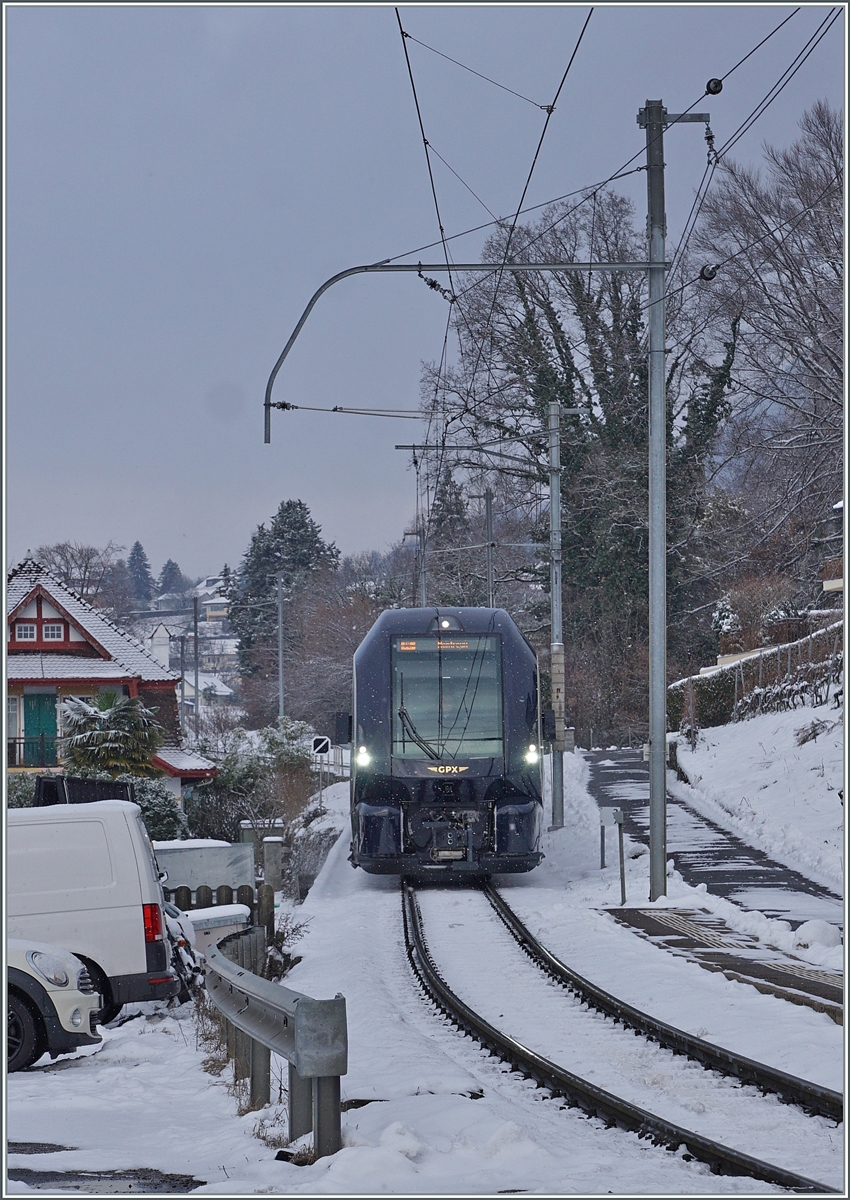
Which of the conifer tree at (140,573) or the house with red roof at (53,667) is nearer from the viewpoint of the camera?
the house with red roof at (53,667)

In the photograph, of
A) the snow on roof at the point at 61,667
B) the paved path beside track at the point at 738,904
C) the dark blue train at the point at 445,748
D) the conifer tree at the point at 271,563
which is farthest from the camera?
the conifer tree at the point at 271,563

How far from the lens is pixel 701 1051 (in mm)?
7887

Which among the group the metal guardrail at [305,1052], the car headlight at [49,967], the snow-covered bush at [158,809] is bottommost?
the snow-covered bush at [158,809]

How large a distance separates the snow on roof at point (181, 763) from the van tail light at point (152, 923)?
21283mm

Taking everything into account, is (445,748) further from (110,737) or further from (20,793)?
(20,793)

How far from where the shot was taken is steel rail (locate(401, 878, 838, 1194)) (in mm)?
5344

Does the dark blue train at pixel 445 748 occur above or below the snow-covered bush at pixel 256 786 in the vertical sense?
above

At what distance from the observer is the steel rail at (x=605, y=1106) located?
534 centimetres

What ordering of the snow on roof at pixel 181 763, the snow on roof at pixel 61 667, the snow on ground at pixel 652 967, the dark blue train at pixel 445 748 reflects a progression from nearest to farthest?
the snow on ground at pixel 652 967, the dark blue train at pixel 445 748, the snow on roof at pixel 181 763, the snow on roof at pixel 61 667

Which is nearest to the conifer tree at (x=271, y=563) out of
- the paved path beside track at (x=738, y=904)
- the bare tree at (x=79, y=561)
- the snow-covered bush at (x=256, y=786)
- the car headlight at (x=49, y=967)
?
the bare tree at (x=79, y=561)

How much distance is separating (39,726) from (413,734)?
59.1 ft

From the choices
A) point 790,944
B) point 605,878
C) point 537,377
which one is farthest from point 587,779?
point 790,944

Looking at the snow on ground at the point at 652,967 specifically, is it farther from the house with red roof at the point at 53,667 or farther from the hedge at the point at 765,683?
the house with red roof at the point at 53,667

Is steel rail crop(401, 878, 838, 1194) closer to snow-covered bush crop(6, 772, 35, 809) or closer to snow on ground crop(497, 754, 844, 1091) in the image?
snow on ground crop(497, 754, 844, 1091)
